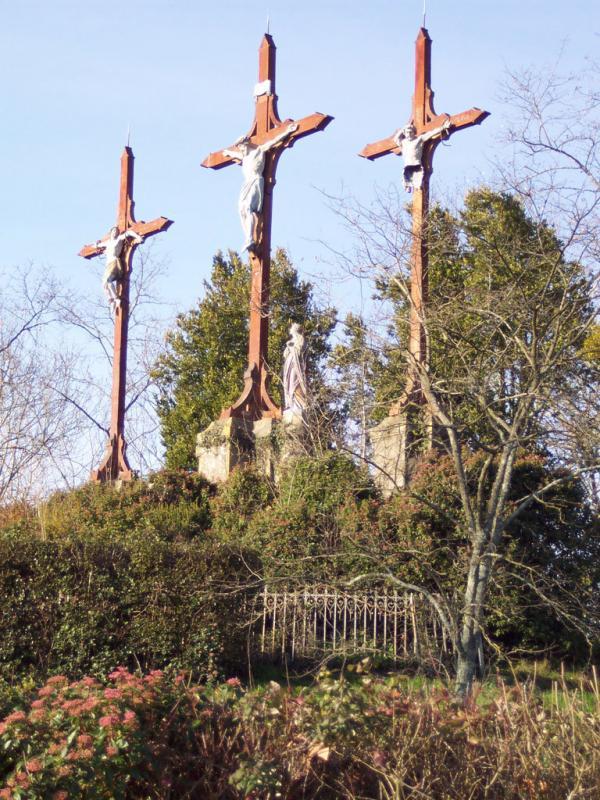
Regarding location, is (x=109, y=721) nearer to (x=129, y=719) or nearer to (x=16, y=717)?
(x=129, y=719)

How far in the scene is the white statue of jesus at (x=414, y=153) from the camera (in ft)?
51.2

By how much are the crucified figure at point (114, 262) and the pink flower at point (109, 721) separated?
16.1 m

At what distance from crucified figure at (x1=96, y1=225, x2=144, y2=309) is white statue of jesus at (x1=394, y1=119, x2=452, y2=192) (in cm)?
684

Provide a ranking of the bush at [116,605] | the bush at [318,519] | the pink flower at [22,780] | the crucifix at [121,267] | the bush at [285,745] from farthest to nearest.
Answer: the crucifix at [121,267]
the bush at [318,519]
the bush at [116,605]
the bush at [285,745]
the pink flower at [22,780]

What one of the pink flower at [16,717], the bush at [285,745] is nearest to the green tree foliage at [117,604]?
the bush at [285,745]

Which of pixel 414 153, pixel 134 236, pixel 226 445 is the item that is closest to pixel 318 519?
pixel 226 445

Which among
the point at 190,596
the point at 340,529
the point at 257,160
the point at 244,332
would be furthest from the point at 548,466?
the point at 244,332

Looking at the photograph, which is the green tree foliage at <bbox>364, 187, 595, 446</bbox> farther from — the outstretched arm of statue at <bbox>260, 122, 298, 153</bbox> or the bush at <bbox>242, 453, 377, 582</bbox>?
the outstretched arm of statue at <bbox>260, 122, 298, 153</bbox>

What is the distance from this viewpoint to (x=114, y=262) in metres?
21.1

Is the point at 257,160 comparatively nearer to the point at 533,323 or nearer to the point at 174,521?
the point at 174,521

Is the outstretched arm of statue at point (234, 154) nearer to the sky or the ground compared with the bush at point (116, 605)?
nearer to the sky

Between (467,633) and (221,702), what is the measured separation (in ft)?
11.8

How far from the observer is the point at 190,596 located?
11.2m

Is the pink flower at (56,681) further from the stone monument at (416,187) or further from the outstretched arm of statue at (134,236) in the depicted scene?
the outstretched arm of statue at (134,236)
